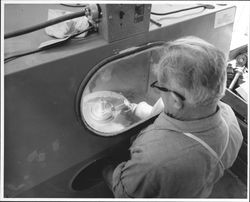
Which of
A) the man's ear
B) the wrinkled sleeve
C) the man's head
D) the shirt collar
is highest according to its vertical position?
the man's head

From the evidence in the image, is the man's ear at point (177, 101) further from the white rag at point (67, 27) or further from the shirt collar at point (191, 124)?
the white rag at point (67, 27)

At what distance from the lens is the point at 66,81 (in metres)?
0.99

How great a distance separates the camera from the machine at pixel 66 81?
93 cm

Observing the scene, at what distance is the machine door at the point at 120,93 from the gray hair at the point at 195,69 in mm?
459

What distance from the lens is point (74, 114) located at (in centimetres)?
110

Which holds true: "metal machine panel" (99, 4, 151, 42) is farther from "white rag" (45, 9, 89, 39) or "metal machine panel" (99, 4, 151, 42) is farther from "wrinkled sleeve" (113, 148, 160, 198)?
"wrinkled sleeve" (113, 148, 160, 198)

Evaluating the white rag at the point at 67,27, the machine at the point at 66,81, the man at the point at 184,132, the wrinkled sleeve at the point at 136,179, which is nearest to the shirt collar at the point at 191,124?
the man at the point at 184,132

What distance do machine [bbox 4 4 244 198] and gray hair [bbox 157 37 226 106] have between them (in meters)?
0.20

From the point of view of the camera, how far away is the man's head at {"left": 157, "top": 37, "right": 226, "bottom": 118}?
92cm

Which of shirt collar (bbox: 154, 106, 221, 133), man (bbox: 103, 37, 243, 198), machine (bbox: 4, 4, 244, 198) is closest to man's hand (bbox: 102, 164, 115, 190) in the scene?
machine (bbox: 4, 4, 244, 198)

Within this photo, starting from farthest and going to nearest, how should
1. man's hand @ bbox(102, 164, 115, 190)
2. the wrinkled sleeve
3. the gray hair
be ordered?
man's hand @ bbox(102, 164, 115, 190), the wrinkled sleeve, the gray hair

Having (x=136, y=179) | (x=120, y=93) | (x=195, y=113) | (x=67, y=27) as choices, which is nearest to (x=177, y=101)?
(x=195, y=113)

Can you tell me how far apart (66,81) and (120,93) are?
0.77m

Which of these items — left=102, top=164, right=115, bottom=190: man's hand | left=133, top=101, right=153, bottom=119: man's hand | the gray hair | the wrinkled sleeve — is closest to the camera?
the gray hair
